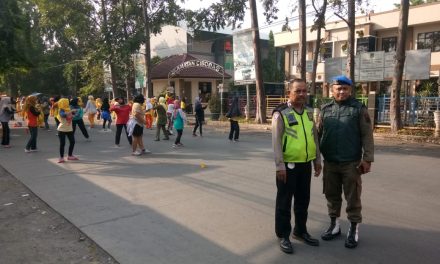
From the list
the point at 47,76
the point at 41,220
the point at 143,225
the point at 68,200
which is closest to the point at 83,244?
the point at 143,225

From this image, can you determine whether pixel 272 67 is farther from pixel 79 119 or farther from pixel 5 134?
pixel 5 134

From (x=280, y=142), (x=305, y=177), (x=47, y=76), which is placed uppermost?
(x=47, y=76)

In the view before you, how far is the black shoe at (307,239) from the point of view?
14.1 feet

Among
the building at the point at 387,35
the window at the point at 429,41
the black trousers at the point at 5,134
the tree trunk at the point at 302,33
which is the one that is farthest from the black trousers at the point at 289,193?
the window at the point at 429,41

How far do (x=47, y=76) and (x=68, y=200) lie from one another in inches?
2044

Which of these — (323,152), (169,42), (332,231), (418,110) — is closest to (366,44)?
(418,110)

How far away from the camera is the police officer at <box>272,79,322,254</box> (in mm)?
4105

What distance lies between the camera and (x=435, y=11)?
27.2 metres

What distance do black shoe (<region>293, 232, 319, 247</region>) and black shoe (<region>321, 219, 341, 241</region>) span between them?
0.17m

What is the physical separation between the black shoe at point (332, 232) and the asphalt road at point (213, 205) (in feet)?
0.23

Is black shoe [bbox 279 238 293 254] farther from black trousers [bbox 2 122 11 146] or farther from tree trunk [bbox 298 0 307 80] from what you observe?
tree trunk [bbox 298 0 307 80]

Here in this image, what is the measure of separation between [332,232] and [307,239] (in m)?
0.37

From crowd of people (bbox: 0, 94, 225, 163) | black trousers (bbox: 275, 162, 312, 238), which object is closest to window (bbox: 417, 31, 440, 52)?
crowd of people (bbox: 0, 94, 225, 163)

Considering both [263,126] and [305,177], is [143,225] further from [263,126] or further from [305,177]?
[263,126]
